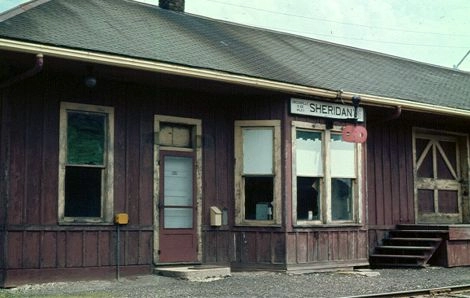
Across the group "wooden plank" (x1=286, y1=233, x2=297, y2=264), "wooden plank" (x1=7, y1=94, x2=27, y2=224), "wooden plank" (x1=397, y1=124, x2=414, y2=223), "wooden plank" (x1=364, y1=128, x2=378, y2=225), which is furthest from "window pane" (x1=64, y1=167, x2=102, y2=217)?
"wooden plank" (x1=397, y1=124, x2=414, y2=223)

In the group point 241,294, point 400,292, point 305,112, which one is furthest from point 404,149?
point 241,294

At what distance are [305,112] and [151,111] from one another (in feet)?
9.83

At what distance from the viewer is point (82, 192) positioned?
466 inches

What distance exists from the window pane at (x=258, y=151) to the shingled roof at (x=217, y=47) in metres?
1.17

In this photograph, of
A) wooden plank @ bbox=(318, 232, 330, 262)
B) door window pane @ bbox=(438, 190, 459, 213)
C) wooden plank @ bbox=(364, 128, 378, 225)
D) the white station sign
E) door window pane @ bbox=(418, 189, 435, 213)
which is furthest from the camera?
door window pane @ bbox=(438, 190, 459, 213)

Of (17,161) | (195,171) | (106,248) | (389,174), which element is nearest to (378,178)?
(389,174)

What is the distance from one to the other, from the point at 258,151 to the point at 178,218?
200cm

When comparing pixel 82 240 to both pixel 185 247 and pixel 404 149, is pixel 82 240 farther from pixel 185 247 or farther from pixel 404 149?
pixel 404 149

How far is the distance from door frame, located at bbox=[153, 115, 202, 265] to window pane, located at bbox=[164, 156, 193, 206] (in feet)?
0.38

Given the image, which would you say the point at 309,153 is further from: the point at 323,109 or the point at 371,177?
the point at 371,177

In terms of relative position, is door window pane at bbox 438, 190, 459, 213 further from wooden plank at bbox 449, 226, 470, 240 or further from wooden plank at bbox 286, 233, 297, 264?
wooden plank at bbox 286, 233, 297, 264

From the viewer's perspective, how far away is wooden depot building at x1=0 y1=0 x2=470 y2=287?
11211mm

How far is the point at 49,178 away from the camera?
37.6ft

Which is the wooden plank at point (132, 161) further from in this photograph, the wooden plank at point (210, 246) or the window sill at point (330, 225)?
the window sill at point (330, 225)
